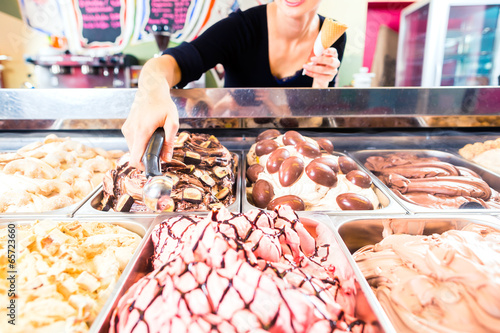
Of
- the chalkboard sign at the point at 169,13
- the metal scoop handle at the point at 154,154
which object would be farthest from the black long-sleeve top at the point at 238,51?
the chalkboard sign at the point at 169,13

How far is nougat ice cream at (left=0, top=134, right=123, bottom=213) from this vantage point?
1066mm

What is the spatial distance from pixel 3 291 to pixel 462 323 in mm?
990

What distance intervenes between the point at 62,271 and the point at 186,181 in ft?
1.53

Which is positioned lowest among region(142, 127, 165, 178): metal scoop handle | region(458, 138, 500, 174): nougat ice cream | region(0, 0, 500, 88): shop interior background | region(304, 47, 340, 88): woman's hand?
region(458, 138, 500, 174): nougat ice cream

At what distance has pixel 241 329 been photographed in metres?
0.52

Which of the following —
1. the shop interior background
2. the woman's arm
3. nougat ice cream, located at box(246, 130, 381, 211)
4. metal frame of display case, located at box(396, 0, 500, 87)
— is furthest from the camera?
the shop interior background

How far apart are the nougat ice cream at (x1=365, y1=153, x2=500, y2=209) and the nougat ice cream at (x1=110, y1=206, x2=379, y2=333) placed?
638 millimetres

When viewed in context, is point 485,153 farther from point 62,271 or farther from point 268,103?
point 62,271

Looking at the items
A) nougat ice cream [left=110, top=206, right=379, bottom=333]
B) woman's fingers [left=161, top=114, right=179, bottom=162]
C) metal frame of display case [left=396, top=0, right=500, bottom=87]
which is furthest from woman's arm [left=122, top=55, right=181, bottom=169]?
metal frame of display case [left=396, top=0, right=500, bottom=87]

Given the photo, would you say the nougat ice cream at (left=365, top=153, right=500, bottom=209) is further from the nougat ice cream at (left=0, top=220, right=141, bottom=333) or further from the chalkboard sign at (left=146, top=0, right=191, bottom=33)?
the chalkboard sign at (left=146, top=0, right=191, bottom=33)

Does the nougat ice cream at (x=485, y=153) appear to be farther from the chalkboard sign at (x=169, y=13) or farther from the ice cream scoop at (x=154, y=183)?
the chalkboard sign at (x=169, y=13)

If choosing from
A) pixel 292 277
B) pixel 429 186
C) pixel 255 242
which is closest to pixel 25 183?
pixel 255 242

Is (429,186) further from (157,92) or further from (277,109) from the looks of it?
(157,92)

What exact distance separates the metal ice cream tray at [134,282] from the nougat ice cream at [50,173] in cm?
45
